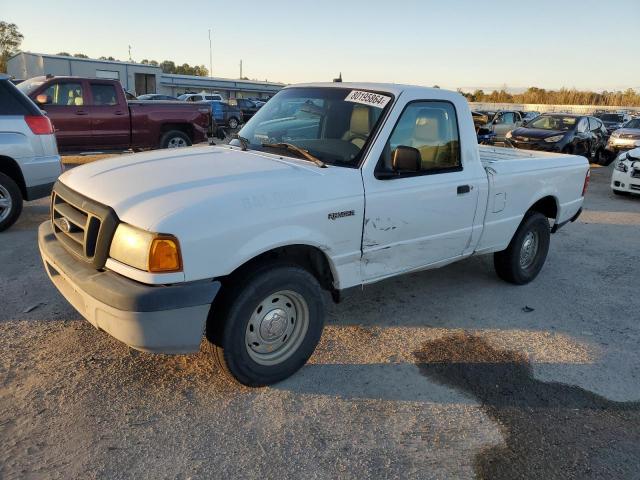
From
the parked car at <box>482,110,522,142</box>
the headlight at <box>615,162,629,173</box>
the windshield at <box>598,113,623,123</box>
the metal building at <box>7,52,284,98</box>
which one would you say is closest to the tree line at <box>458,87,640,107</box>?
the metal building at <box>7,52,284,98</box>

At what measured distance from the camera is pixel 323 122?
12.9ft

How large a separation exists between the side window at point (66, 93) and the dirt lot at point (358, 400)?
7561 millimetres

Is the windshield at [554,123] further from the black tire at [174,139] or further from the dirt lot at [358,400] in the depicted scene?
the dirt lot at [358,400]

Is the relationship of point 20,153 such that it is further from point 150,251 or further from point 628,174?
point 628,174

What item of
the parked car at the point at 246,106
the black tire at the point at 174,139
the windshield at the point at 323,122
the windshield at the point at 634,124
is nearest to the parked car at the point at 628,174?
the windshield at the point at 634,124

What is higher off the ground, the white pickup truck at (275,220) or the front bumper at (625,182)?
the white pickup truck at (275,220)

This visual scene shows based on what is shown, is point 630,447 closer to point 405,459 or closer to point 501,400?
point 501,400

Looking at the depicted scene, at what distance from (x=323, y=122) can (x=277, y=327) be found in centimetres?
164

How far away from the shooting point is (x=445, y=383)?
11.3 feet

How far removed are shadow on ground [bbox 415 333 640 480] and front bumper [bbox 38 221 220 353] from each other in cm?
169

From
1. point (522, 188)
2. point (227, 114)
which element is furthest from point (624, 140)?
point (227, 114)

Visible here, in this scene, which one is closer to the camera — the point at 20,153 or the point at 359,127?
the point at 359,127

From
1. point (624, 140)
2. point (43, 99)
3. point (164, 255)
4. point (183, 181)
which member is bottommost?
point (624, 140)

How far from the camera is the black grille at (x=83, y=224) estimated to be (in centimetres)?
280
